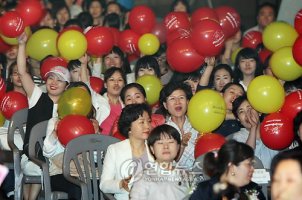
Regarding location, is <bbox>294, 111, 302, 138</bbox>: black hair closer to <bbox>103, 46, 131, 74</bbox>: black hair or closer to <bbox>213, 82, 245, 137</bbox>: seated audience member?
<bbox>213, 82, 245, 137</bbox>: seated audience member

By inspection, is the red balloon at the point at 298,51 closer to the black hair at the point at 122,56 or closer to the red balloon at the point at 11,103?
the black hair at the point at 122,56

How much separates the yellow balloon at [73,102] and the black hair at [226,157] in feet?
5.38

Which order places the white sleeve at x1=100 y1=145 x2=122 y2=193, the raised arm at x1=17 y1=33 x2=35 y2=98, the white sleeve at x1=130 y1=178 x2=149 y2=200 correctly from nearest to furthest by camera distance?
the white sleeve at x1=130 y1=178 x2=149 y2=200 < the white sleeve at x1=100 y1=145 x2=122 y2=193 < the raised arm at x1=17 y1=33 x2=35 y2=98


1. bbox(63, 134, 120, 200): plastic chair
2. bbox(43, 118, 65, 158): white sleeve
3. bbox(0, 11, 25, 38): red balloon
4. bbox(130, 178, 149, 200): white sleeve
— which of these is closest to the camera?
bbox(130, 178, 149, 200): white sleeve

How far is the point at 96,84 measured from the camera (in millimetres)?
6820

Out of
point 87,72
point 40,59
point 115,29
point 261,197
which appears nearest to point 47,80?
point 87,72

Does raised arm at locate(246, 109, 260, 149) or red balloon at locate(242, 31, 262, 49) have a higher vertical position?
red balloon at locate(242, 31, 262, 49)

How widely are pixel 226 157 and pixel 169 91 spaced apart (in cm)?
161

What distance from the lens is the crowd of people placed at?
4.43 meters

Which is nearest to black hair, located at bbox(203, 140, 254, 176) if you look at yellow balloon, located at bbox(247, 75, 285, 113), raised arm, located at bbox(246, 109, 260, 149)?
raised arm, located at bbox(246, 109, 260, 149)

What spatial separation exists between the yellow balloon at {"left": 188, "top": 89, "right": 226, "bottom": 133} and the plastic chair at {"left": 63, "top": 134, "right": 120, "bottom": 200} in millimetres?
547

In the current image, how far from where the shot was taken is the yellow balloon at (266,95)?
18.8 ft

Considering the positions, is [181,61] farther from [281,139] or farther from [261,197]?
[261,197]

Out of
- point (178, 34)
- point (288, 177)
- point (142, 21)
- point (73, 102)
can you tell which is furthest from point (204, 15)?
point (288, 177)
